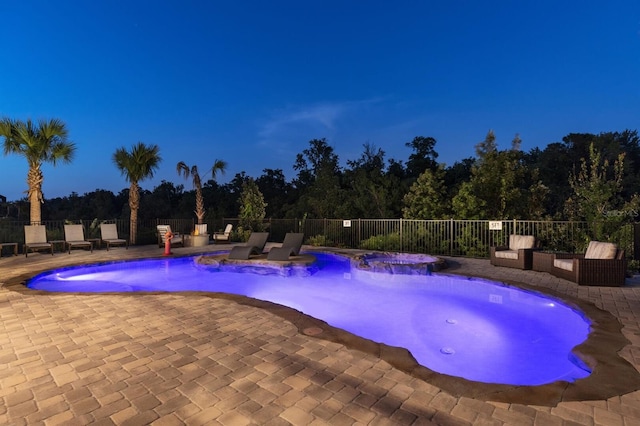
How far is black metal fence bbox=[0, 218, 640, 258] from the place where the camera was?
368 inches

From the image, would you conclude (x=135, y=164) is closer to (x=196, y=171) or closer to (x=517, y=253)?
(x=196, y=171)

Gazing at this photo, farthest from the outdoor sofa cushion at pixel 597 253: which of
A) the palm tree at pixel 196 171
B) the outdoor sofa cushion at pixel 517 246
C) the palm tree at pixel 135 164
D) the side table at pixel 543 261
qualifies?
the palm tree at pixel 135 164

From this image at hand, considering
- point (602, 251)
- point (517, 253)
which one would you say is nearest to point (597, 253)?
point (602, 251)

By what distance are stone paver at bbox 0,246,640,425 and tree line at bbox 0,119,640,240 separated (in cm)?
768

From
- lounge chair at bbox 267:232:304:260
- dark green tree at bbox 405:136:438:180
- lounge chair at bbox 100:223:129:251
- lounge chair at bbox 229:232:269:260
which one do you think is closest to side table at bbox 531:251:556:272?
lounge chair at bbox 267:232:304:260

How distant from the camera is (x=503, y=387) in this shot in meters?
2.30

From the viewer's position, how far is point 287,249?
8.78 m

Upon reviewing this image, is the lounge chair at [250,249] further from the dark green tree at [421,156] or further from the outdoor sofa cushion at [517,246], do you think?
the dark green tree at [421,156]

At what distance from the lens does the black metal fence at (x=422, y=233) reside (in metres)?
9.35

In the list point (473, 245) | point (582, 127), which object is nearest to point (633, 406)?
point (473, 245)

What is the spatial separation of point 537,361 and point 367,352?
1975mm

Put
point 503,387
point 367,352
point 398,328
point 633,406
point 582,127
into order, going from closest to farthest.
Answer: point 633,406, point 503,387, point 367,352, point 398,328, point 582,127

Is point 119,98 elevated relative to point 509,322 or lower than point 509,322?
elevated

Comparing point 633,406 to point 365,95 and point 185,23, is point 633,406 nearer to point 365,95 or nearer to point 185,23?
point 185,23
